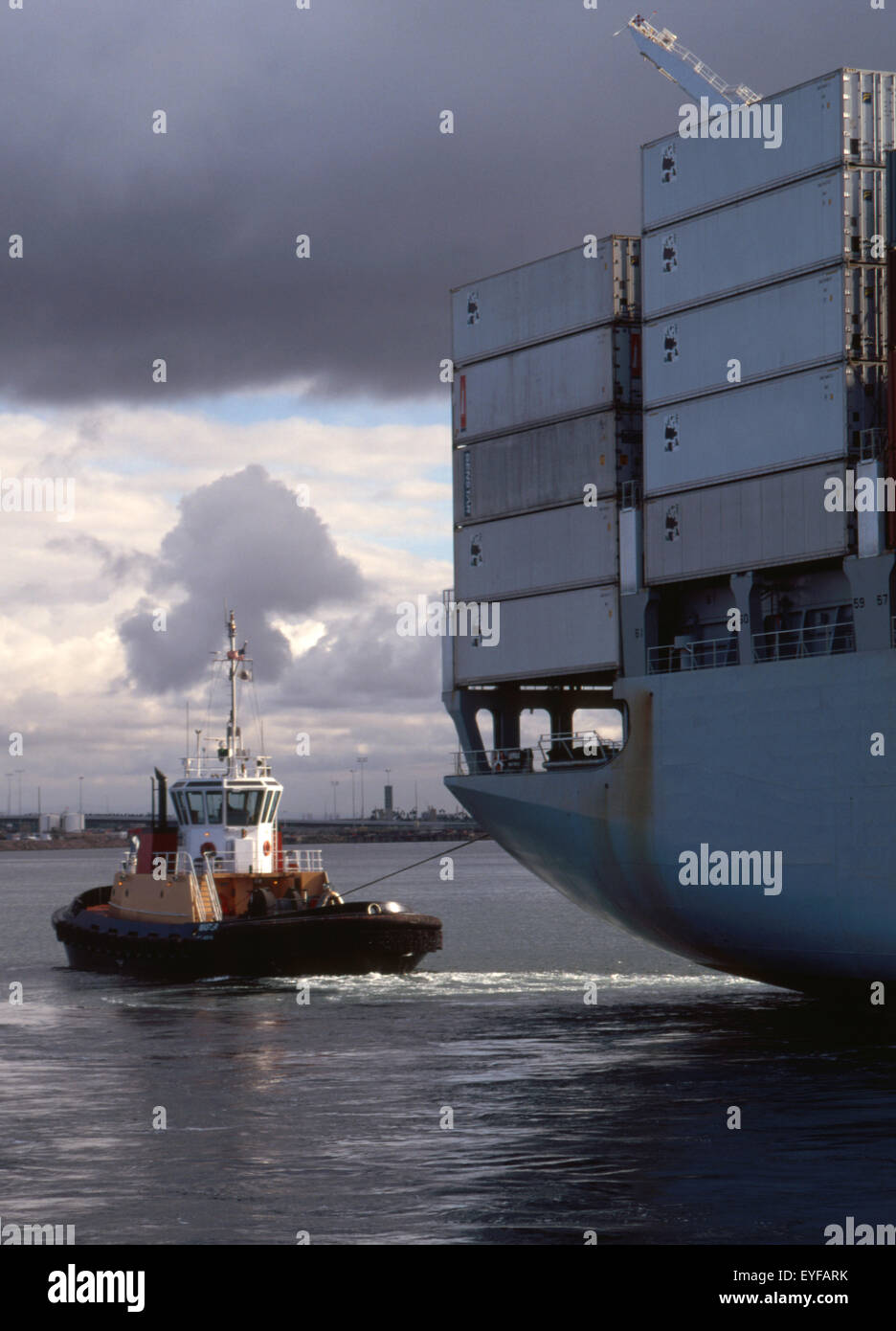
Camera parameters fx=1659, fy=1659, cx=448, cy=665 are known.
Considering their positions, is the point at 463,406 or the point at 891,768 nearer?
the point at 891,768

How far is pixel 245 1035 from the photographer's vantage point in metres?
35.5

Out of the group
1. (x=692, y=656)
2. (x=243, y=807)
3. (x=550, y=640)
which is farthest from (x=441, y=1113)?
(x=243, y=807)

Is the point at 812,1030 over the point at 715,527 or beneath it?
beneath

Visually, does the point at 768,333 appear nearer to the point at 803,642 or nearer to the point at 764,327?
the point at 764,327

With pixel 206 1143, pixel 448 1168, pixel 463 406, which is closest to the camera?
pixel 448 1168

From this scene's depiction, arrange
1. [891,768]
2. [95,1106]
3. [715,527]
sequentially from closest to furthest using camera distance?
[95,1106]
[891,768]
[715,527]

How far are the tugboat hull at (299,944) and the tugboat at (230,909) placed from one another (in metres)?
0.03

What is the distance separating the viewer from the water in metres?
18.8

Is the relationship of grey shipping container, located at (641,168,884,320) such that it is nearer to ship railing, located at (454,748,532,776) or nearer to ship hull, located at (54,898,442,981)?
ship railing, located at (454,748,532,776)

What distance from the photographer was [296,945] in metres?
45.1

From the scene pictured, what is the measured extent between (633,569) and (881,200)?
9.57 meters

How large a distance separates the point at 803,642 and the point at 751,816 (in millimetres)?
3727
